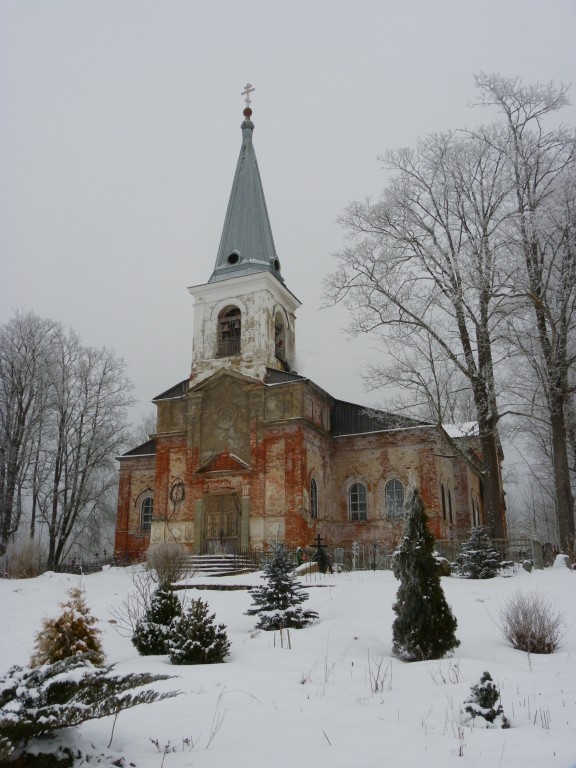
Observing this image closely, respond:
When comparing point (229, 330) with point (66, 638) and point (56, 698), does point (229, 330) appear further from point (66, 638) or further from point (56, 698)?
point (56, 698)

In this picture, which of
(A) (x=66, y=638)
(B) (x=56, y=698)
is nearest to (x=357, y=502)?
(A) (x=66, y=638)

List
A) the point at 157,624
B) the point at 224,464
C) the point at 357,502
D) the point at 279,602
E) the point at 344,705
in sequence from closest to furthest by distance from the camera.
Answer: the point at 344,705
the point at 157,624
the point at 279,602
the point at 224,464
the point at 357,502

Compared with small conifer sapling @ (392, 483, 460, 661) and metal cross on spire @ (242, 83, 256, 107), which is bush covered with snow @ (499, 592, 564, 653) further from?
metal cross on spire @ (242, 83, 256, 107)

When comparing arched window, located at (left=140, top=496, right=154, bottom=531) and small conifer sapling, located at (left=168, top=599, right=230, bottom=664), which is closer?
small conifer sapling, located at (left=168, top=599, right=230, bottom=664)

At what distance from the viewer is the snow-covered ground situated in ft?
15.2

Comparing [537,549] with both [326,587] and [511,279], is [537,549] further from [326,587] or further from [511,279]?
[511,279]

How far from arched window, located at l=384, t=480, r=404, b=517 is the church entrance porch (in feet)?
23.3

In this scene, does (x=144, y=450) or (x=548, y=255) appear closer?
(x=548, y=255)

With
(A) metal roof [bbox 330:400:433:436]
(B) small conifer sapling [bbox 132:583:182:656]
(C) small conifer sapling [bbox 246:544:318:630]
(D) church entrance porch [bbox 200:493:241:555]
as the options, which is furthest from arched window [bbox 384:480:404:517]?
(B) small conifer sapling [bbox 132:583:182:656]

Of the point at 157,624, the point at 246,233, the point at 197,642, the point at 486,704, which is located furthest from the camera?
the point at 246,233

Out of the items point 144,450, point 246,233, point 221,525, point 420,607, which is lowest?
point 420,607

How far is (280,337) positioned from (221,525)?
1041 cm

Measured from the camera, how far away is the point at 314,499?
28453mm

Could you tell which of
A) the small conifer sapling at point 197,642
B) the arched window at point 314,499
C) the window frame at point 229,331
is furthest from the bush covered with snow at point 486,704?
the window frame at point 229,331
